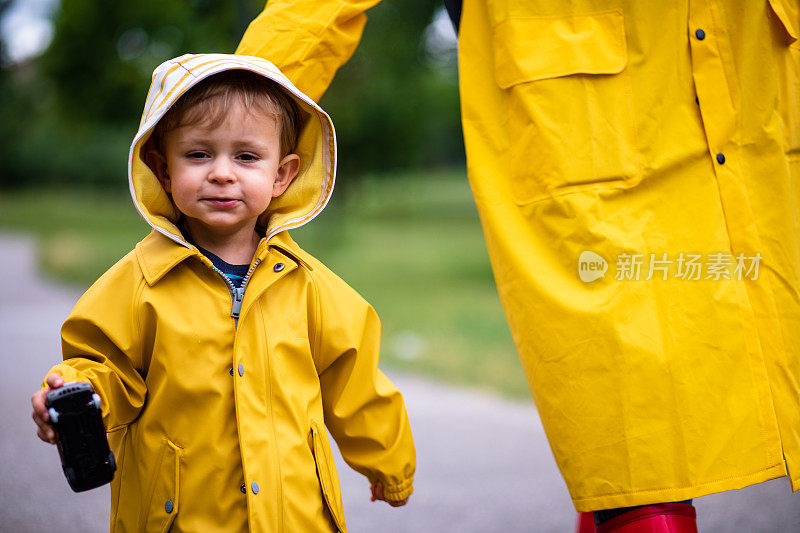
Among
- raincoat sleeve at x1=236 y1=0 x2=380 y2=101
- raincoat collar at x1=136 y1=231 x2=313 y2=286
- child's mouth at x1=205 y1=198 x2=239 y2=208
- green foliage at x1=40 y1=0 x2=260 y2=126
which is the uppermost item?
green foliage at x1=40 y1=0 x2=260 y2=126

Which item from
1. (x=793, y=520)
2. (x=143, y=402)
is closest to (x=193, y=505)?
(x=143, y=402)

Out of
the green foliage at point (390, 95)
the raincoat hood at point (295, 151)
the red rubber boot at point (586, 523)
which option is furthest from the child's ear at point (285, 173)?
the green foliage at point (390, 95)

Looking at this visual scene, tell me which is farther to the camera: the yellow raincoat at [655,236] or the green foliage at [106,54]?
the green foliage at [106,54]

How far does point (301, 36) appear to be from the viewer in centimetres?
238

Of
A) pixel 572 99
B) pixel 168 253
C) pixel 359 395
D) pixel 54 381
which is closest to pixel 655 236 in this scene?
pixel 572 99

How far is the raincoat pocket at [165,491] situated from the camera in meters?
2.00

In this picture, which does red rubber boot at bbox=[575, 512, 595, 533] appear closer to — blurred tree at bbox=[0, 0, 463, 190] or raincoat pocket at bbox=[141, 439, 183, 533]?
raincoat pocket at bbox=[141, 439, 183, 533]

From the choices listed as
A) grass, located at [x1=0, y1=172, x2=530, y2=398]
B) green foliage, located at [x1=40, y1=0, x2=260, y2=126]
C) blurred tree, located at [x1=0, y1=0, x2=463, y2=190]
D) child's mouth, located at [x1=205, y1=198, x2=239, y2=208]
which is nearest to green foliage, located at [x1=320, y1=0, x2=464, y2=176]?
blurred tree, located at [x1=0, y1=0, x2=463, y2=190]

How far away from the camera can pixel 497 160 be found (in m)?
2.36

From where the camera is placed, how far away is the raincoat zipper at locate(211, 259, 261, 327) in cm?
207

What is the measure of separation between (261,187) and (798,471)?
1.52m

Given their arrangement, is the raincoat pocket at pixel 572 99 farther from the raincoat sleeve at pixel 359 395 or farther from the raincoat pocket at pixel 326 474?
the raincoat pocket at pixel 326 474

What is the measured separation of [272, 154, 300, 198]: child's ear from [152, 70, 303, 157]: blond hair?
7 centimetres

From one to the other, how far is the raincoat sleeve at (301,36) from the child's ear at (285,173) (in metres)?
0.22
